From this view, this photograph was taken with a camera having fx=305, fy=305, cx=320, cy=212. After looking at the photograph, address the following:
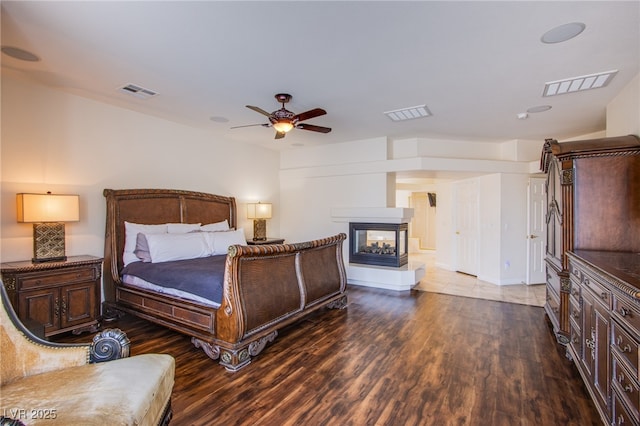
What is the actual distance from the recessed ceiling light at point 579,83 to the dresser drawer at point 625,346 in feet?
8.56

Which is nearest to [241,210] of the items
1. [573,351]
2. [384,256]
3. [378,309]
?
[384,256]

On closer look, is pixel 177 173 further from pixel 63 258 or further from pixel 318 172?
pixel 318 172

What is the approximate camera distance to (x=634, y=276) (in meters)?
1.66

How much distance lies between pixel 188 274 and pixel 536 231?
239 inches

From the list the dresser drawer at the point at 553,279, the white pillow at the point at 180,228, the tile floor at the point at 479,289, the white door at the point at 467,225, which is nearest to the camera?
the dresser drawer at the point at 553,279

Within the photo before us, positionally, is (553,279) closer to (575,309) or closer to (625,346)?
(575,309)

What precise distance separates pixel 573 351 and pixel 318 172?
4.83 metres

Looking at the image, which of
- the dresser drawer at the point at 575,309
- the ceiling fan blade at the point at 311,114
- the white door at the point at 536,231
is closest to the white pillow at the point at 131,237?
the ceiling fan blade at the point at 311,114

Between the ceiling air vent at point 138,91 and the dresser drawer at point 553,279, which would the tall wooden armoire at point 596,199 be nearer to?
the dresser drawer at point 553,279

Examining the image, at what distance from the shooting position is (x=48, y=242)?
3.30m

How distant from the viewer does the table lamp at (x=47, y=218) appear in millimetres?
3082

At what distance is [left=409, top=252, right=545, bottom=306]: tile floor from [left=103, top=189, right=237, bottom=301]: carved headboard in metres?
3.89

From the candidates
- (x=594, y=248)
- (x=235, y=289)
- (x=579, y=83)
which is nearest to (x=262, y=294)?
(x=235, y=289)

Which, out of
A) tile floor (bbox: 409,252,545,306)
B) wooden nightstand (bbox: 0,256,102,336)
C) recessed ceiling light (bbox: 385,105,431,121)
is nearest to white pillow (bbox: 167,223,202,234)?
wooden nightstand (bbox: 0,256,102,336)
